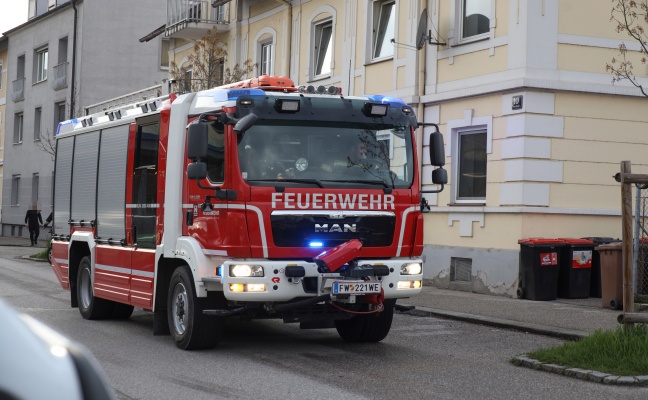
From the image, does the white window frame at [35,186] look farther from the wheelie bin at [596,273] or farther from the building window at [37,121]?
the wheelie bin at [596,273]

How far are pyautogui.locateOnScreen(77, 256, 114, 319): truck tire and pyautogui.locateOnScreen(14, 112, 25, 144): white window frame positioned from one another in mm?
37410

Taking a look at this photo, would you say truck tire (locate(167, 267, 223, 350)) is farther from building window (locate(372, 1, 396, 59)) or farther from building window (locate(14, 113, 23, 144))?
building window (locate(14, 113, 23, 144))

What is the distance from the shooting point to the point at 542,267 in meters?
16.3

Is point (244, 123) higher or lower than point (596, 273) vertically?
higher

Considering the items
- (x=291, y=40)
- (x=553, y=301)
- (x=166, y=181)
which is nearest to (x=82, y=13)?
(x=291, y=40)

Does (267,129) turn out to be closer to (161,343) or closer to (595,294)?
(161,343)

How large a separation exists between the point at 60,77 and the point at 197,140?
119 ft

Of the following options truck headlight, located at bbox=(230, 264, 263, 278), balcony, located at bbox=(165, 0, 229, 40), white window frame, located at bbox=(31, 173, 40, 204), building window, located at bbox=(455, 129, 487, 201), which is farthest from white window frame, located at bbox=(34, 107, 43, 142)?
truck headlight, located at bbox=(230, 264, 263, 278)

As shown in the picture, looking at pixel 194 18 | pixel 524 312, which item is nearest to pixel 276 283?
pixel 524 312

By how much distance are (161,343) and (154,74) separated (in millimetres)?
34202

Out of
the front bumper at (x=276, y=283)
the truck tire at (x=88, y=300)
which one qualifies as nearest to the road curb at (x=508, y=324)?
the front bumper at (x=276, y=283)

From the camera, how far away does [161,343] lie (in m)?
11.1

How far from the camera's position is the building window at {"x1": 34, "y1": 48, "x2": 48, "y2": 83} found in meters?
47.6

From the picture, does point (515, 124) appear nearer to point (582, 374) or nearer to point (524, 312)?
point (524, 312)
